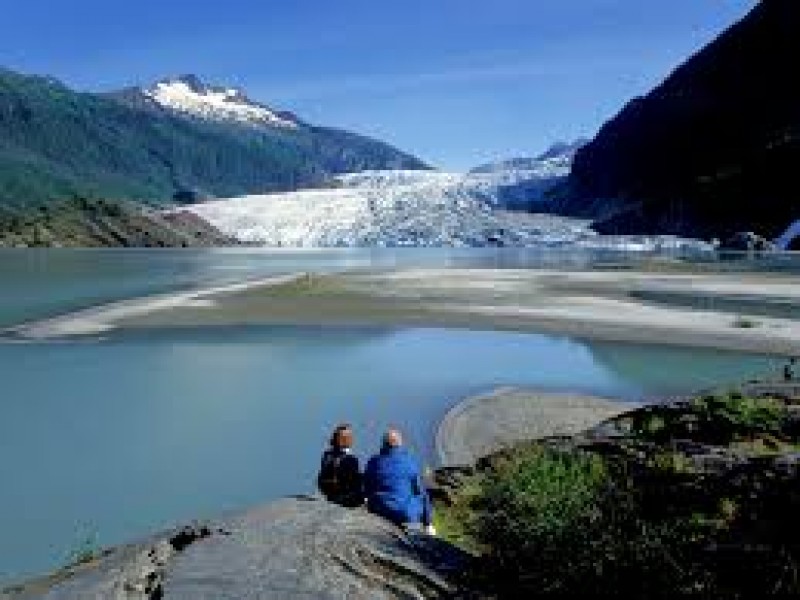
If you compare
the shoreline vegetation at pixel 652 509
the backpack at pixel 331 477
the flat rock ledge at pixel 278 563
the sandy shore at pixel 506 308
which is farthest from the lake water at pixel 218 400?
the flat rock ledge at pixel 278 563

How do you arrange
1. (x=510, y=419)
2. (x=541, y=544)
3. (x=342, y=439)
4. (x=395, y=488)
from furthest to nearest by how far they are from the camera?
(x=510, y=419) < (x=342, y=439) < (x=395, y=488) < (x=541, y=544)

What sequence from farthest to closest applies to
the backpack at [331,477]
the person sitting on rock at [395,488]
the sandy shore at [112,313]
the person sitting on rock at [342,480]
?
the sandy shore at [112,313] < the backpack at [331,477] < the person sitting on rock at [342,480] < the person sitting on rock at [395,488]

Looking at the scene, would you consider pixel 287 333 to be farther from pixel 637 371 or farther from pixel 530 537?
pixel 530 537

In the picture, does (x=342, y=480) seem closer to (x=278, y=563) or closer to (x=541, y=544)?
(x=278, y=563)

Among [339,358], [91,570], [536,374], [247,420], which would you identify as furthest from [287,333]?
[91,570]

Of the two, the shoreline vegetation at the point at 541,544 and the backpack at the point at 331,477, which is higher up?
the shoreline vegetation at the point at 541,544

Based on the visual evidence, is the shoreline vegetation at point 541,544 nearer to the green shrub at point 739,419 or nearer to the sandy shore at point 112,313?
the green shrub at point 739,419

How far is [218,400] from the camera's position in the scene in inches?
1543

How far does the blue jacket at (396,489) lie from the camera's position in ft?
46.2

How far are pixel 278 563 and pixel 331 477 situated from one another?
15.6 feet

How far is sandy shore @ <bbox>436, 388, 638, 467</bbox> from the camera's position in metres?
29.4

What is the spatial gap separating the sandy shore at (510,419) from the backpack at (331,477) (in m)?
11.6

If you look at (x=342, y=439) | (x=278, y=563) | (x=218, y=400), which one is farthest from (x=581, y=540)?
(x=218, y=400)

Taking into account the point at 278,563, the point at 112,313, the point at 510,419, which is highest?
the point at 278,563
